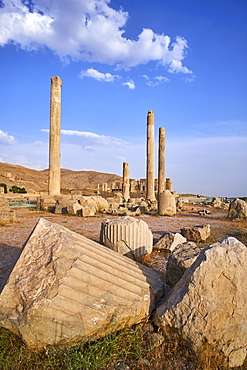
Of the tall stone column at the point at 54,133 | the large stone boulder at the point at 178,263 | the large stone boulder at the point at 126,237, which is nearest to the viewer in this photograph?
the large stone boulder at the point at 178,263

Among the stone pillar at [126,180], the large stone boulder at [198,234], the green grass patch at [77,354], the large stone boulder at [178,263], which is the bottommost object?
the green grass patch at [77,354]

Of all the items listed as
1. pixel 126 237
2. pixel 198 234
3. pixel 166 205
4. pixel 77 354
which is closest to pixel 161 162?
pixel 166 205

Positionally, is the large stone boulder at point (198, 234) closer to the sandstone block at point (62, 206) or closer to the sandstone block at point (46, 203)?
the sandstone block at point (62, 206)

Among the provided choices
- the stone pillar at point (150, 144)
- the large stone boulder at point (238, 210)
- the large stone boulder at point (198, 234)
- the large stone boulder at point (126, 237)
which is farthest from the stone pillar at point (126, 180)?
the large stone boulder at point (126, 237)

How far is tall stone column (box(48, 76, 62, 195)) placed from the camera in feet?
48.4

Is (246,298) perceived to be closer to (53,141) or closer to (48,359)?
(48,359)

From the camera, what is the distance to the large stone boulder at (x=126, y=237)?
4.45m

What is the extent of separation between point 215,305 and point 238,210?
10050mm

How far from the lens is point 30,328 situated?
1956 millimetres

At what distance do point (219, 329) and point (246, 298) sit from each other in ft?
1.13

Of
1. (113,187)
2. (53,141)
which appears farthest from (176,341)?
(113,187)

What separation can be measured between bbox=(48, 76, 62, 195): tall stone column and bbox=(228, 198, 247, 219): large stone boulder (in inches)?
382

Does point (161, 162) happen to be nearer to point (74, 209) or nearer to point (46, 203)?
point (46, 203)

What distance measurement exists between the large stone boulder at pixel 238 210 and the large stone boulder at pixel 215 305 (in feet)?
31.6
